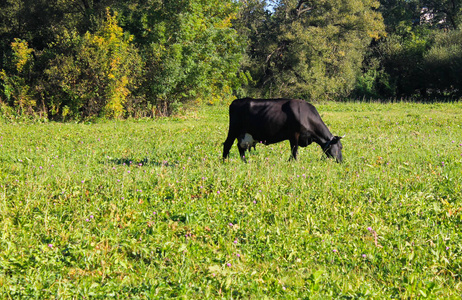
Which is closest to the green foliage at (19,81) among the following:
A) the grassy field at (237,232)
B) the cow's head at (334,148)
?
the grassy field at (237,232)

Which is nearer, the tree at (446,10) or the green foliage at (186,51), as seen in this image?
the green foliage at (186,51)

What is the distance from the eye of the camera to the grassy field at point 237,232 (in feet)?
15.2

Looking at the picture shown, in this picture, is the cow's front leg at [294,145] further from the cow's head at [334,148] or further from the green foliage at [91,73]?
the green foliage at [91,73]

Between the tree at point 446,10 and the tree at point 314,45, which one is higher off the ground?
the tree at point 446,10

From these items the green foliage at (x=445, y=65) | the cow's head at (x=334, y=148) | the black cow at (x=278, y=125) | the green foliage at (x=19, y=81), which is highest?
the green foliage at (x=445, y=65)

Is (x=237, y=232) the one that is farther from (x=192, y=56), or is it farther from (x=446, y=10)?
(x=446, y=10)

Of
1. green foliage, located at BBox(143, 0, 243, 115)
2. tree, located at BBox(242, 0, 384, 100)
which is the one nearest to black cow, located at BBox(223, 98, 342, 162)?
green foliage, located at BBox(143, 0, 243, 115)

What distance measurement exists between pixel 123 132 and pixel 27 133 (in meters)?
3.39

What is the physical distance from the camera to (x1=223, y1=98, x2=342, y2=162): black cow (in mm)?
10789

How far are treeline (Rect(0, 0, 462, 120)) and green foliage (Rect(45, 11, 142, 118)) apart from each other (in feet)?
0.18

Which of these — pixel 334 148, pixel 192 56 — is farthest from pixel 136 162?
pixel 192 56

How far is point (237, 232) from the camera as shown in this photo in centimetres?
593

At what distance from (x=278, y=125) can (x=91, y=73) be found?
14047 millimetres

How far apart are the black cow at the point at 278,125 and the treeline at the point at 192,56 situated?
41.6 feet
